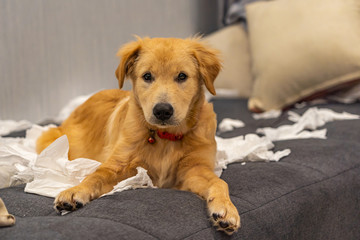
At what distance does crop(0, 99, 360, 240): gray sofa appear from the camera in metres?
1.01

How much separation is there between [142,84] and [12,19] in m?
2.10

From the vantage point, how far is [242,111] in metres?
3.22

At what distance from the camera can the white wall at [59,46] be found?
3.23m

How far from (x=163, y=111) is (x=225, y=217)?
45 centimetres

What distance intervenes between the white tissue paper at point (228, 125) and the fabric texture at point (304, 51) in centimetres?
53

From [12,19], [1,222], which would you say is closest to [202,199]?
[1,222]

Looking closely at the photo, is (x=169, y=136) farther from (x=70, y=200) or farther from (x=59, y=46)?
(x=59, y=46)

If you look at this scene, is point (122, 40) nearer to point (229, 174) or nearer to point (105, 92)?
point (105, 92)

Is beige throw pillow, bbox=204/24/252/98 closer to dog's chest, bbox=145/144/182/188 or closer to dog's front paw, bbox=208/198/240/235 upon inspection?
dog's chest, bbox=145/144/182/188

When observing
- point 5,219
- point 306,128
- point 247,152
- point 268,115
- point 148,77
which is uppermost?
point 148,77

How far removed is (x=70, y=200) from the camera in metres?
1.19

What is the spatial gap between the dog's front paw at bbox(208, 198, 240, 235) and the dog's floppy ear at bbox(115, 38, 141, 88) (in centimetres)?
69

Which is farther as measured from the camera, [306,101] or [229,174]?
[306,101]

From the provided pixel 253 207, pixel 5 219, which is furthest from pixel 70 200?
pixel 253 207
